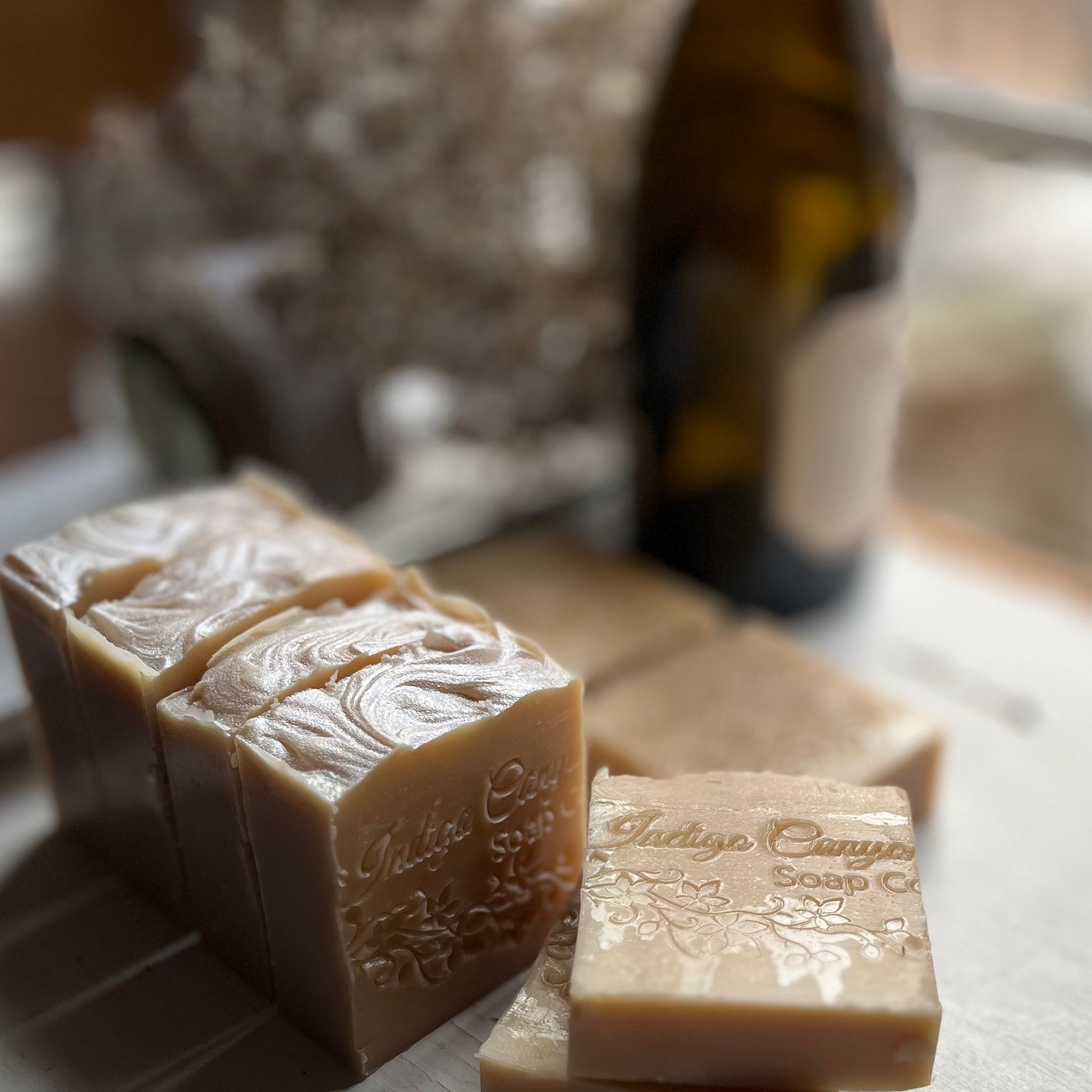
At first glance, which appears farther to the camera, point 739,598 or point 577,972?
point 739,598

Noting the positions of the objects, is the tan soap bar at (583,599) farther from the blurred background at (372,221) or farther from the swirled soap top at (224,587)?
the swirled soap top at (224,587)

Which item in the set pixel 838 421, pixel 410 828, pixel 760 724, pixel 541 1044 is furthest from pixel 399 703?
pixel 838 421

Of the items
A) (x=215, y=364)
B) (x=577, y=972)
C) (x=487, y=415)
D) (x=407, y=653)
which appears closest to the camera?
(x=577, y=972)

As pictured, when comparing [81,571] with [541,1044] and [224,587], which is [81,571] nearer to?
[224,587]

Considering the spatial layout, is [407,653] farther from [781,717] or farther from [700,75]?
[700,75]

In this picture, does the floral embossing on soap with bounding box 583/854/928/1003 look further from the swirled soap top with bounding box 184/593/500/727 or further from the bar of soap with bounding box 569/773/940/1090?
the swirled soap top with bounding box 184/593/500/727

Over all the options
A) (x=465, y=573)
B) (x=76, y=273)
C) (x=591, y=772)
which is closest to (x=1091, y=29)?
(x=465, y=573)
